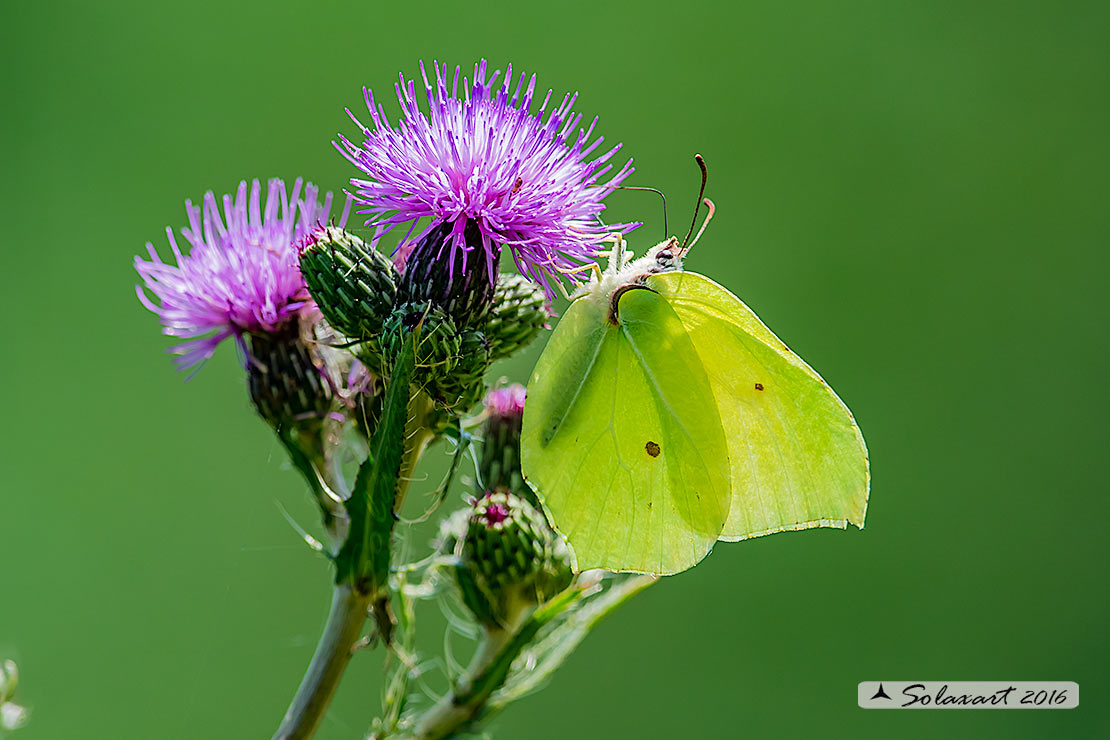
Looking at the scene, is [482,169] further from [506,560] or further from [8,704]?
[8,704]

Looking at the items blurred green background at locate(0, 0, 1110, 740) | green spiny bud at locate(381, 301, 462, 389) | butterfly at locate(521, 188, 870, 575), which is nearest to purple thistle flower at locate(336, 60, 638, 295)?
green spiny bud at locate(381, 301, 462, 389)

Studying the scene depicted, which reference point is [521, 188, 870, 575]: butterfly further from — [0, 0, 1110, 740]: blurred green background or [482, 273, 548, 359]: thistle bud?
[0, 0, 1110, 740]: blurred green background

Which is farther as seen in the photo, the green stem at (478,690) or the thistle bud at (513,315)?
the thistle bud at (513,315)

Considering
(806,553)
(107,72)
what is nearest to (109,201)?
(107,72)

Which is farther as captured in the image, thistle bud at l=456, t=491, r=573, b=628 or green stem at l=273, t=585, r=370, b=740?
thistle bud at l=456, t=491, r=573, b=628

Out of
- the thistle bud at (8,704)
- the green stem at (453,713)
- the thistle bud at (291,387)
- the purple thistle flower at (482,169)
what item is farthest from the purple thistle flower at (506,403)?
the thistle bud at (8,704)

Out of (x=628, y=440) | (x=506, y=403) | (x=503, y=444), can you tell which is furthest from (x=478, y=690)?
(x=506, y=403)

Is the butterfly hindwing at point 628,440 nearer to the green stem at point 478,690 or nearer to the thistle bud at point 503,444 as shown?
the green stem at point 478,690

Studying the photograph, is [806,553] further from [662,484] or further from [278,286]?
[278,286]
